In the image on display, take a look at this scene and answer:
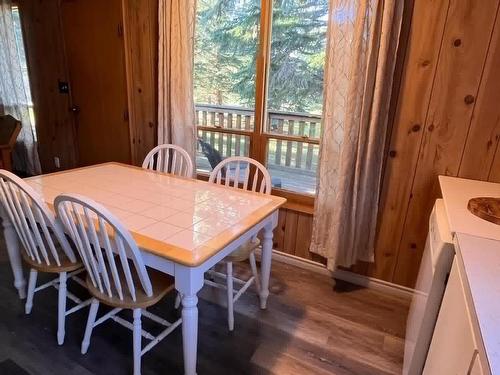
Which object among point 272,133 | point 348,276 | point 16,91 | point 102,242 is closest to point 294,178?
point 272,133

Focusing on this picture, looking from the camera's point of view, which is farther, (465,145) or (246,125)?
(246,125)

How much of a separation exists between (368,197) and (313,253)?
619 mm

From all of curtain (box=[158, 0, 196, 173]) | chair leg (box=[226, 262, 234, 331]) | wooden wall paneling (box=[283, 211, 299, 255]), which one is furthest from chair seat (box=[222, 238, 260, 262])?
curtain (box=[158, 0, 196, 173])

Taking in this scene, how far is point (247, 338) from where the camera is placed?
172 cm

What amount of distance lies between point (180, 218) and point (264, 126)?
1.28 metres

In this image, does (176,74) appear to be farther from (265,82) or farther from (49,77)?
(49,77)

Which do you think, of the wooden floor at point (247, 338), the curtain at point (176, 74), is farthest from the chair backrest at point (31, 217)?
the curtain at point (176, 74)

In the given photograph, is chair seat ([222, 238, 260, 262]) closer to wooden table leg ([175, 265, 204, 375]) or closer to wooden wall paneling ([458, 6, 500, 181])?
wooden table leg ([175, 265, 204, 375])

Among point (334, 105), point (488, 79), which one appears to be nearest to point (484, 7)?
point (488, 79)

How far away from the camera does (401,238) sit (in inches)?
81.9

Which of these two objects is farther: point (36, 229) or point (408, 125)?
point (408, 125)

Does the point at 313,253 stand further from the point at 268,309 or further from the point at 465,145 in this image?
the point at 465,145

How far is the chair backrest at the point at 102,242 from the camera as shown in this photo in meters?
1.13

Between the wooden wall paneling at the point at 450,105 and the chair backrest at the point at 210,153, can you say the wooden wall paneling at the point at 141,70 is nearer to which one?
the chair backrest at the point at 210,153
